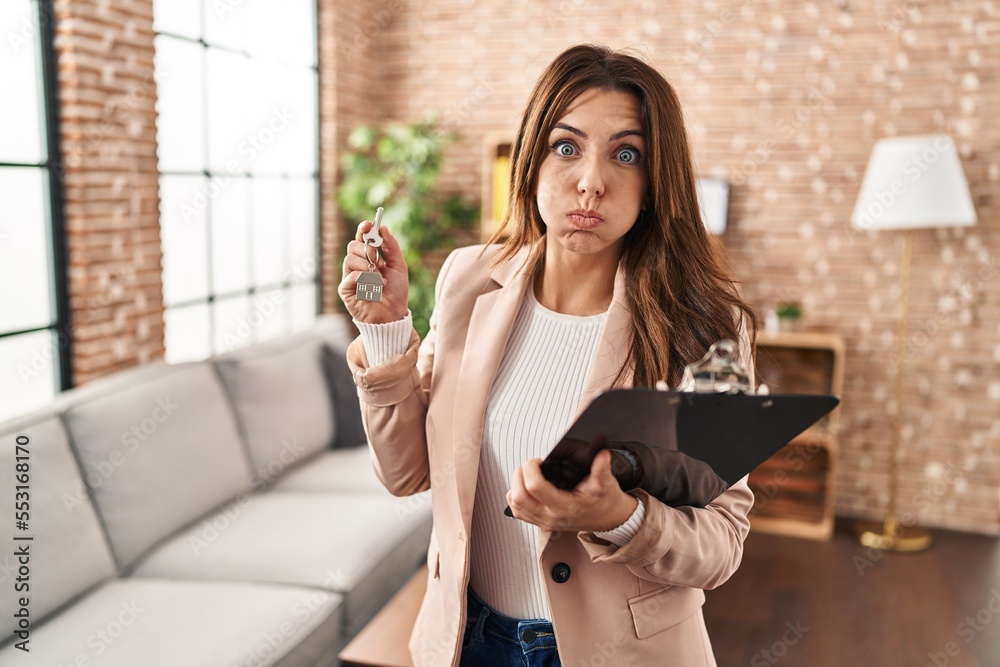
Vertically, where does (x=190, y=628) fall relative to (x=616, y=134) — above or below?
below

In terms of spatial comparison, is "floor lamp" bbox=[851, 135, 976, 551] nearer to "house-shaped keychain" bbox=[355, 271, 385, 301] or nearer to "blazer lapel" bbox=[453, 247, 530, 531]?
"blazer lapel" bbox=[453, 247, 530, 531]

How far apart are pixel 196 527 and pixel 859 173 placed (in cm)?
338

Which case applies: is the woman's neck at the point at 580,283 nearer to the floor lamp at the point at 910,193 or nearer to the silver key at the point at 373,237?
the silver key at the point at 373,237

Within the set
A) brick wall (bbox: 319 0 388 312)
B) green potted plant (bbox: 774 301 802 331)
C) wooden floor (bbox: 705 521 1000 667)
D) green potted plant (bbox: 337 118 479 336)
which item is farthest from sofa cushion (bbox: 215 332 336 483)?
green potted plant (bbox: 774 301 802 331)

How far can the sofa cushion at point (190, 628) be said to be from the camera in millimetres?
1932

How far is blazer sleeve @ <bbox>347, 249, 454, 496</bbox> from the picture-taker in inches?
47.1

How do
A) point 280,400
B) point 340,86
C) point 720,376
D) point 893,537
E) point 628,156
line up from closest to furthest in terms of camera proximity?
point 720,376 → point 628,156 → point 280,400 → point 893,537 → point 340,86

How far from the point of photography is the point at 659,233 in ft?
3.89

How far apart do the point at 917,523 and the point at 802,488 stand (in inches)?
26.2

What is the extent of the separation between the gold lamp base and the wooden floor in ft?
0.19

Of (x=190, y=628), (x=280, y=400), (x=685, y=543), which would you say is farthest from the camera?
(x=280, y=400)

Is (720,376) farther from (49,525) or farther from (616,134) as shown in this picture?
(49,525)

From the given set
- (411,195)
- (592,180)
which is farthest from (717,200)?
(592,180)

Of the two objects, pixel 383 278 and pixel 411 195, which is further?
pixel 411 195
